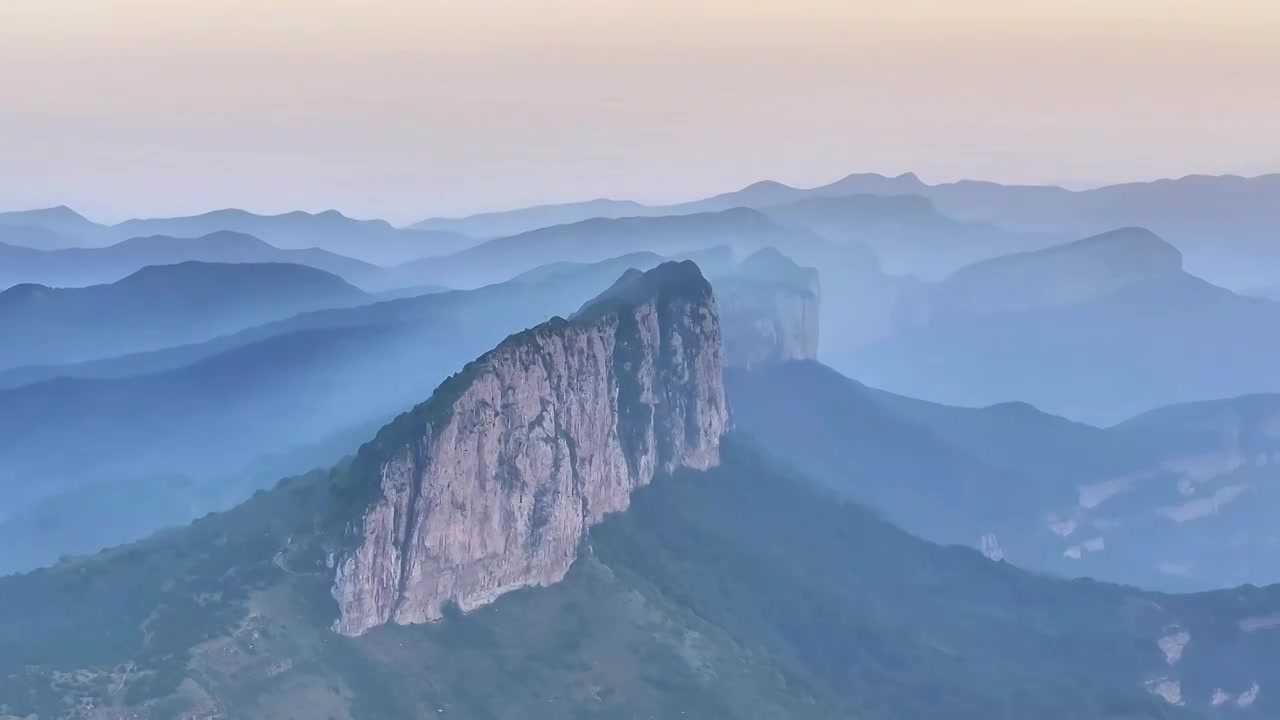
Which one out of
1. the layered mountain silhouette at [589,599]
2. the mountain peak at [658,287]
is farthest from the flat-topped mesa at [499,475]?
the mountain peak at [658,287]

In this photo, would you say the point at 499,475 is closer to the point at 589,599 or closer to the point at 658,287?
the point at 589,599

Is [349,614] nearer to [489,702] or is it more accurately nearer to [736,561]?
[489,702]

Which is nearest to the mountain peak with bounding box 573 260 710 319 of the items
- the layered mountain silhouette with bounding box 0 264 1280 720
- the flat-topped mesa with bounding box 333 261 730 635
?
the layered mountain silhouette with bounding box 0 264 1280 720

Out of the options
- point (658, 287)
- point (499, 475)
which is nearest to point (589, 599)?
point (499, 475)

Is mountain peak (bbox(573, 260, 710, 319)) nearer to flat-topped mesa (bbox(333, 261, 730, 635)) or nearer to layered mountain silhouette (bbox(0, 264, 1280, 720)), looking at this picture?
layered mountain silhouette (bbox(0, 264, 1280, 720))

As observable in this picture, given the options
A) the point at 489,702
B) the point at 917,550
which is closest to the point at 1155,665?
the point at 917,550

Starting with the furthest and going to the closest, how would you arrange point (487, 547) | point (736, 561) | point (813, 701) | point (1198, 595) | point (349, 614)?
point (1198, 595), point (736, 561), point (813, 701), point (487, 547), point (349, 614)
